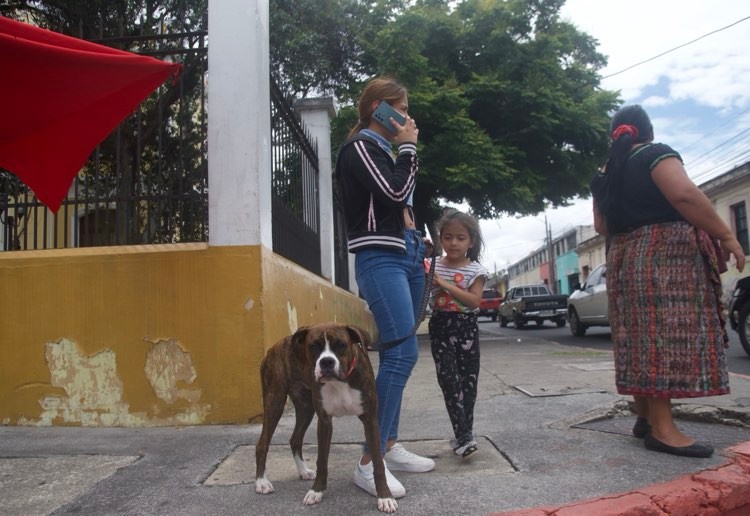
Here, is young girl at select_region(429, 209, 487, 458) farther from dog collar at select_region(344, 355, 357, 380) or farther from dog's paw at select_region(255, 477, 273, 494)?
dog's paw at select_region(255, 477, 273, 494)

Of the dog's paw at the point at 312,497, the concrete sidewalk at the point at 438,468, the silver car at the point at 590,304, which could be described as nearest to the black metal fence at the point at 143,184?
the concrete sidewalk at the point at 438,468

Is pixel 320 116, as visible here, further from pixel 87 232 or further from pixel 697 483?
pixel 697 483

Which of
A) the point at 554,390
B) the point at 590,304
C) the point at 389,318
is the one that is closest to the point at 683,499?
the point at 389,318

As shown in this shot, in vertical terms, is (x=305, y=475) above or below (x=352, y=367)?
below

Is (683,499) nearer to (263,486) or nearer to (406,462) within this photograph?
(406,462)

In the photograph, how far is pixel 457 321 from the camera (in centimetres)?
320

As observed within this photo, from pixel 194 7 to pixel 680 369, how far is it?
33.2 feet

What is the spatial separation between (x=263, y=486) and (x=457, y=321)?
1.30 m

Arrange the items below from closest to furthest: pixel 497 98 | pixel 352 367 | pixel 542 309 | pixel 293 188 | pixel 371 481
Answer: pixel 352 367, pixel 371 481, pixel 293 188, pixel 497 98, pixel 542 309

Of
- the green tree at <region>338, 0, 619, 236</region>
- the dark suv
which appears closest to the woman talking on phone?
the dark suv

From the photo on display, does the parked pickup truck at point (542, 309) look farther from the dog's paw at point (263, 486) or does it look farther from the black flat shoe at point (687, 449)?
the dog's paw at point (263, 486)

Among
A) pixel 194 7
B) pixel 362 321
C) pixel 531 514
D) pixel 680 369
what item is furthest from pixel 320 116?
pixel 531 514

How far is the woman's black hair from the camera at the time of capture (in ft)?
10.7

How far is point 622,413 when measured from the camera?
3.98 meters
